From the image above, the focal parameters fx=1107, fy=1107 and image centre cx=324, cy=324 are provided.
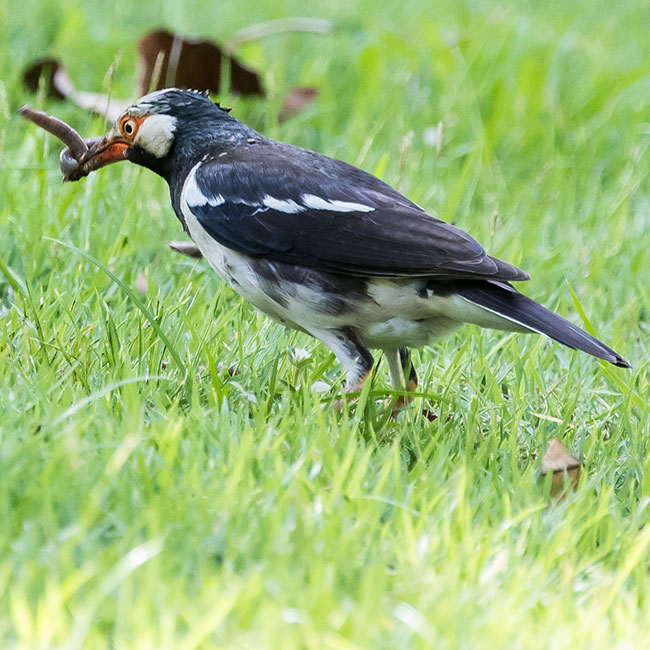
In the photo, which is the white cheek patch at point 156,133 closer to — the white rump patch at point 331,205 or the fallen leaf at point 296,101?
the white rump patch at point 331,205

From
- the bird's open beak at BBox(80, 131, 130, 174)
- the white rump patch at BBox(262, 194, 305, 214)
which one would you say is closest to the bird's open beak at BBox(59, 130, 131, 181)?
the bird's open beak at BBox(80, 131, 130, 174)

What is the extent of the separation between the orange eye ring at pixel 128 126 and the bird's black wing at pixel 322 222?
328mm

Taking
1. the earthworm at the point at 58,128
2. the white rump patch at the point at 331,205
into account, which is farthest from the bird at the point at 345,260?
the earthworm at the point at 58,128

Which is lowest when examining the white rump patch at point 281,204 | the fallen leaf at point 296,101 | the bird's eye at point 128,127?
the fallen leaf at point 296,101

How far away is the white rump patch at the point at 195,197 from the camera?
13.1 ft

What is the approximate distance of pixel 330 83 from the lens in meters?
7.53

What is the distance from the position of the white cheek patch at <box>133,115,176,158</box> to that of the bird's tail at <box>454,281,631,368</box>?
4.31 ft

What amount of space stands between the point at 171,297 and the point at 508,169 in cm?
305

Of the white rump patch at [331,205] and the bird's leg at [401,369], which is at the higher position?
the white rump patch at [331,205]

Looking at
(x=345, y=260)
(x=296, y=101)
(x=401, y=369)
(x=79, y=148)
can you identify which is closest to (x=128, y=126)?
(x=79, y=148)

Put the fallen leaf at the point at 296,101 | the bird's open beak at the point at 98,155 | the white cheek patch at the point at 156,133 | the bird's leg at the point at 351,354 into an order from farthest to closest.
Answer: the fallen leaf at the point at 296,101, the bird's open beak at the point at 98,155, the white cheek patch at the point at 156,133, the bird's leg at the point at 351,354

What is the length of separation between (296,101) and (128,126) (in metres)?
2.71

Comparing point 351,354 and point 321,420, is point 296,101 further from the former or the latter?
point 321,420

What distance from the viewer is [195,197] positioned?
4062 millimetres
